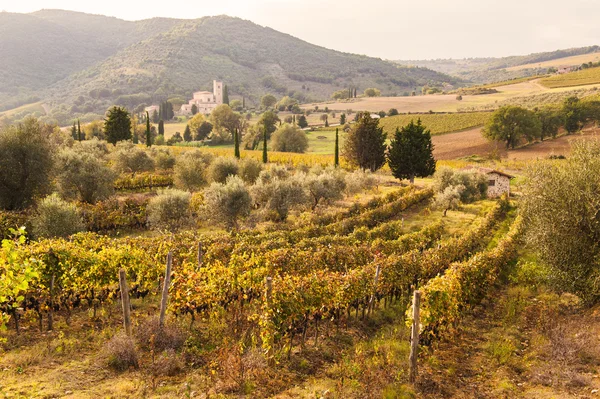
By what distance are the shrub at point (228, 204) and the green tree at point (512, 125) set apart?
64996 millimetres

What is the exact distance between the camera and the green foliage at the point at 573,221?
1421 cm

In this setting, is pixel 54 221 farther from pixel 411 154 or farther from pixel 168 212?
pixel 411 154

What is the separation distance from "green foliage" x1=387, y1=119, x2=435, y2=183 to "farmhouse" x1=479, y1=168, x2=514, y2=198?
7933 mm

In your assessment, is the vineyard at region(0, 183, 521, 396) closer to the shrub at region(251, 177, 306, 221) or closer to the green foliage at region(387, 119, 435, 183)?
the shrub at region(251, 177, 306, 221)

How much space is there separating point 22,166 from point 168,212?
1167cm

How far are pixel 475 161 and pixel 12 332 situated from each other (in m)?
71.3

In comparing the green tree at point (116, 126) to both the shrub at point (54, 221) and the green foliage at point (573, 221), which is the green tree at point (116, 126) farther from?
the green foliage at point (573, 221)

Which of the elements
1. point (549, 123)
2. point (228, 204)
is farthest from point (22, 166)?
point (549, 123)

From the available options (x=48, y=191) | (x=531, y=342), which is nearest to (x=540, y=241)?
(x=531, y=342)

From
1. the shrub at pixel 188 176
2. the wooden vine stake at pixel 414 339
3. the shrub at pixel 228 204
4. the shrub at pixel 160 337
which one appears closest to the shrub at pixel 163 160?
the shrub at pixel 188 176

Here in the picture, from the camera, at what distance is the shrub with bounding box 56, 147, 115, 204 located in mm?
33062

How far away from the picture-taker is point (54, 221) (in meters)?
22.2

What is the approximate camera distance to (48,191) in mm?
29984

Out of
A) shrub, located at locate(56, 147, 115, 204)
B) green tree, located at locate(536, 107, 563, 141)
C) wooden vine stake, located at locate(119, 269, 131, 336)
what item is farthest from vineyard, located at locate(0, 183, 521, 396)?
green tree, located at locate(536, 107, 563, 141)
